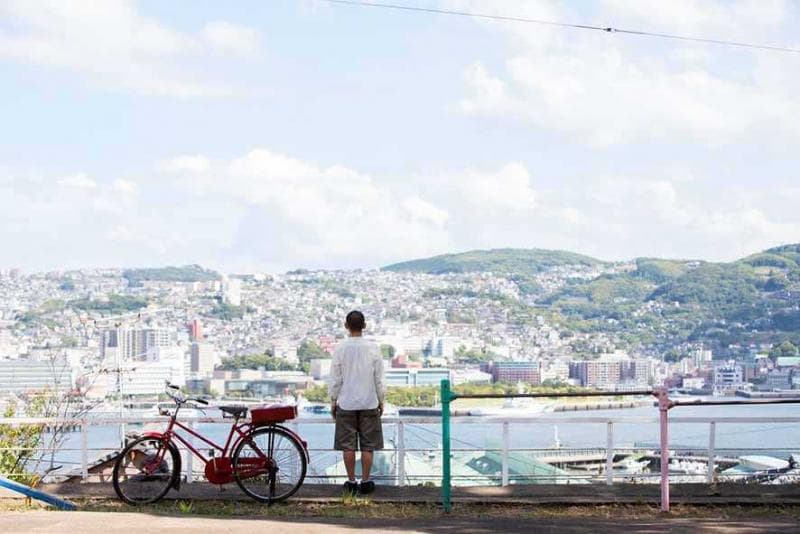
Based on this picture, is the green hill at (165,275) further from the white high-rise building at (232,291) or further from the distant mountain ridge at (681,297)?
the distant mountain ridge at (681,297)

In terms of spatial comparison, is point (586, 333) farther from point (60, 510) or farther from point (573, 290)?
point (60, 510)

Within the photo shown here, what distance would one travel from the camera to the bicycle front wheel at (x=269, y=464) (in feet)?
31.2

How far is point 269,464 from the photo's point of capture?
31.1 feet

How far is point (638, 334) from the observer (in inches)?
5010

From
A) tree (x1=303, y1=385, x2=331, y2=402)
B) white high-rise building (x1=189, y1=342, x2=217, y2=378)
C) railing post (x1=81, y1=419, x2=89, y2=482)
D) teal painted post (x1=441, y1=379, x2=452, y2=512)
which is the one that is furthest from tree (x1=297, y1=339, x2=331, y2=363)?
teal painted post (x1=441, y1=379, x2=452, y2=512)

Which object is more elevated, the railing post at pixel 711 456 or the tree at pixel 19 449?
the railing post at pixel 711 456

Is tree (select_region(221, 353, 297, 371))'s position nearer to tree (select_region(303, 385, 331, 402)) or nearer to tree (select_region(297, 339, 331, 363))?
tree (select_region(297, 339, 331, 363))

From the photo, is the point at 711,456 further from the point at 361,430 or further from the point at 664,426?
the point at 361,430

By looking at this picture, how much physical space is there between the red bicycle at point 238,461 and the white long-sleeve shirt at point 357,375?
401 mm

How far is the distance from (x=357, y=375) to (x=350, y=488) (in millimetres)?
864

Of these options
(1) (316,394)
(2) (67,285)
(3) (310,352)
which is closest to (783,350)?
(1) (316,394)

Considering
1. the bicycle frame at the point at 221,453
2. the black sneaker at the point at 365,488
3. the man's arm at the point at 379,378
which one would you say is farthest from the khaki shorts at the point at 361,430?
the bicycle frame at the point at 221,453

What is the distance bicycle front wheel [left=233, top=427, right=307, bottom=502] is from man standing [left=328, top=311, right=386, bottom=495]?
0.36 m

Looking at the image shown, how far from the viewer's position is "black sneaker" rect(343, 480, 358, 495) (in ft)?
31.8
